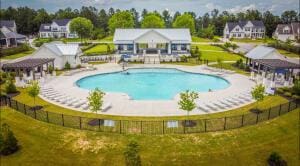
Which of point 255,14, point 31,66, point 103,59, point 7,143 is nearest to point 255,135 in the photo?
point 7,143

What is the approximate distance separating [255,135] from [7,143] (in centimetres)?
1556

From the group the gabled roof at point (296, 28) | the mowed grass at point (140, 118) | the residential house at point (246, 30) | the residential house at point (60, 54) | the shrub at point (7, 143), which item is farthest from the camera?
the residential house at point (246, 30)

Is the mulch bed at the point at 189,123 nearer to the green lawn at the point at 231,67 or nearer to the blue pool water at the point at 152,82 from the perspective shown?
the blue pool water at the point at 152,82

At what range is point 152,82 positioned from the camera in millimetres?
37750

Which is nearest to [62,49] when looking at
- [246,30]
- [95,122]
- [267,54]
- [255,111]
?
[95,122]

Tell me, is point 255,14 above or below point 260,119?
above

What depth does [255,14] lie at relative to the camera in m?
113

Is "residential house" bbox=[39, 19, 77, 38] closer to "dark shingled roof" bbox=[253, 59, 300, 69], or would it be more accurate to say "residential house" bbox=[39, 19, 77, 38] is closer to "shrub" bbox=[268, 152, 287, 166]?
"dark shingled roof" bbox=[253, 59, 300, 69]

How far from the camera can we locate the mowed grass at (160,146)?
52.7 feet

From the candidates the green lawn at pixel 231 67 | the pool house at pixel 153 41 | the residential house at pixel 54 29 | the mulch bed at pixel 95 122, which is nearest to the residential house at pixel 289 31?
the pool house at pixel 153 41

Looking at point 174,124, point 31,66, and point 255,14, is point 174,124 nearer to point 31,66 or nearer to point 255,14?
point 31,66

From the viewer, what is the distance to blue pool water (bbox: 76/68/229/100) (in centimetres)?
3303

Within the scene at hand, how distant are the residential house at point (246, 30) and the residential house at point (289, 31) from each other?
8.18 meters

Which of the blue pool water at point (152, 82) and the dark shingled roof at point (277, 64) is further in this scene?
the blue pool water at point (152, 82)
